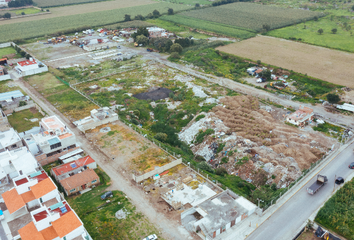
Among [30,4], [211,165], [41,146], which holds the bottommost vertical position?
[211,165]

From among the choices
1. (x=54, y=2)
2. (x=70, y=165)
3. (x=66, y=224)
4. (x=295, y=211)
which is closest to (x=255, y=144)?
(x=295, y=211)

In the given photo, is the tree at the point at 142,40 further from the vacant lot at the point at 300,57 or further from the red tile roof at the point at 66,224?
the red tile roof at the point at 66,224

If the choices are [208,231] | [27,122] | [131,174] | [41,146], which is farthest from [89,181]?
[27,122]

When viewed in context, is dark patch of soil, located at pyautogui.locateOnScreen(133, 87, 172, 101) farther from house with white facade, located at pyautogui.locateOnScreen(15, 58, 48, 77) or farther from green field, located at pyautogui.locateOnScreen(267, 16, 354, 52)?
green field, located at pyautogui.locateOnScreen(267, 16, 354, 52)

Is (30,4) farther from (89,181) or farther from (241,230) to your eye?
(241,230)

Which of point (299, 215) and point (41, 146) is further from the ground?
point (41, 146)

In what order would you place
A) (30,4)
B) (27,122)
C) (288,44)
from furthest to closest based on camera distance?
(30,4) → (288,44) → (27,122)

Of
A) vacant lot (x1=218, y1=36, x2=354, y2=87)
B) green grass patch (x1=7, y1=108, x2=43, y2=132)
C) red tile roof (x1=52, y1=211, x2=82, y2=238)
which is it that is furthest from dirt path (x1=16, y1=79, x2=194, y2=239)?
vacant lot (x1=218, y1=36, x2=354, y2=87)

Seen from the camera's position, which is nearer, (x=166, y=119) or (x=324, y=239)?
(x=324, y=239)
